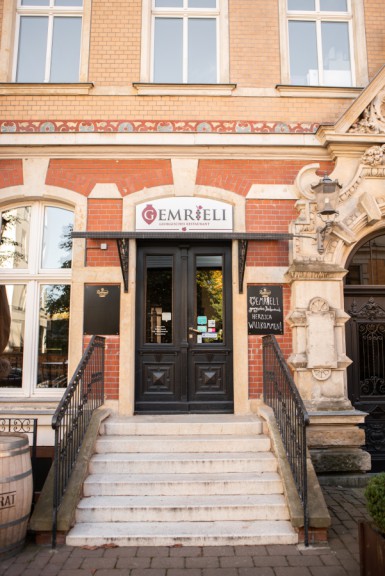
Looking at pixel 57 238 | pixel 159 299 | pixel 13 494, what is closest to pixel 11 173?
pixel 57 238

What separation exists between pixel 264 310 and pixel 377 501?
328cm

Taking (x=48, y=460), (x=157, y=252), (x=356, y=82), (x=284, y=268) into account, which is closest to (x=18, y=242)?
(x=157, y=252)

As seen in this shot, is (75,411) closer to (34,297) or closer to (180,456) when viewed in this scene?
(180,456)

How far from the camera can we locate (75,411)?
16.0 feet

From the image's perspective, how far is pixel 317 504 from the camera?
4.41 m

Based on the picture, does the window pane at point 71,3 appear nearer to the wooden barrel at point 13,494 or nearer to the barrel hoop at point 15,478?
the wooden barrel at point 13,494

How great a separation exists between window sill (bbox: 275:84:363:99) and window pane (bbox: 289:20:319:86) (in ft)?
0.88

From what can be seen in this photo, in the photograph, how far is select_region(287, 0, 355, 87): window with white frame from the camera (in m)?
7.22

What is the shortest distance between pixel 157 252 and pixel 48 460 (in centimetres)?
309

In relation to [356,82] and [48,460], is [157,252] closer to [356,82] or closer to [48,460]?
[48,460]

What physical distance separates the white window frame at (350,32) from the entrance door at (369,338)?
254cm

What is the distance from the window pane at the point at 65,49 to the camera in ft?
23.3

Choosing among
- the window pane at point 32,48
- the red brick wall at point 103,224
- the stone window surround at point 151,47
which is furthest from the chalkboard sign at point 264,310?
the window pane at point 32,48

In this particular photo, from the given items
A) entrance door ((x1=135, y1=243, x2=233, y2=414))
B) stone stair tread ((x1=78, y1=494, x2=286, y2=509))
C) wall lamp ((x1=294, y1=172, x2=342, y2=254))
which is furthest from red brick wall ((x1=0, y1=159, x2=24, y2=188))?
stone stair tread ((x1=78, y1=494, x2=286, y2=509))
